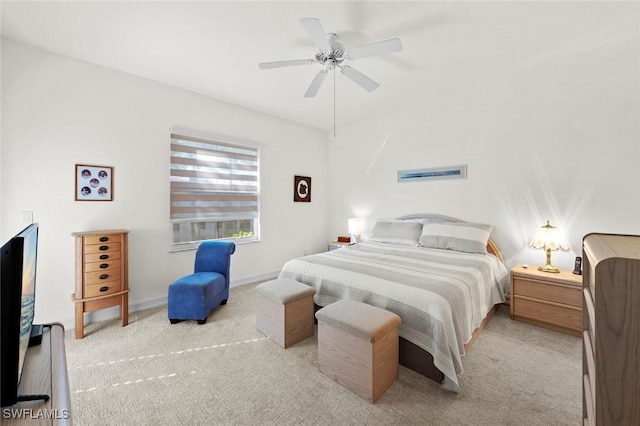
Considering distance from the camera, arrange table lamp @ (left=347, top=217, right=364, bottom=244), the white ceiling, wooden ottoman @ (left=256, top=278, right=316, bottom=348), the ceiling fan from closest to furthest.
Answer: the ceiling fan < the white ceiling < wooden ottoman @ (left=256, top=278, right=316, bottom=348) < table lamp @ (left=347, top=217, right=364, bottom=244)

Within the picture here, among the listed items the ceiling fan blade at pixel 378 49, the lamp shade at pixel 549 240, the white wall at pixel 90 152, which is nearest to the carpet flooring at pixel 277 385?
the white wall at pixel 90 152

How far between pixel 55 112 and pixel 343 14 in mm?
2920

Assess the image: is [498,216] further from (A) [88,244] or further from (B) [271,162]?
(A) [88,244]

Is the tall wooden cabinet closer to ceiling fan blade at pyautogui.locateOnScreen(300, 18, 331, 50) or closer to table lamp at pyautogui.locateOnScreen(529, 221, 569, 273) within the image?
ceiling fan blade at pyautogui.locateOnScreen(300, 18, 331, 50)

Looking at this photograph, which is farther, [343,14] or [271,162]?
[271,162]

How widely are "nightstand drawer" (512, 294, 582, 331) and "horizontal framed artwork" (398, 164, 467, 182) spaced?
1728 mm

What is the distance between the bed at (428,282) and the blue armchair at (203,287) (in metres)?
0.82

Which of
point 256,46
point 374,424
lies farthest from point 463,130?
point 374,424

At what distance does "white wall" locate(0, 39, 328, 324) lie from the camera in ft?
7.98

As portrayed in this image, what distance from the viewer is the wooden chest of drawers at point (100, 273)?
8.05ft

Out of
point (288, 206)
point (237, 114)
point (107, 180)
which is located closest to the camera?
point (107, 180)

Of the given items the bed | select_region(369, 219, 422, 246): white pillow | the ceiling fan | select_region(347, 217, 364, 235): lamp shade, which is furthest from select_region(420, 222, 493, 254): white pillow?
the ceiling fan

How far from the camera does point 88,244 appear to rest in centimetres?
248

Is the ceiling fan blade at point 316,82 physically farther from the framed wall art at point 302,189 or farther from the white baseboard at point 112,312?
the white baseboard at point 112,312
